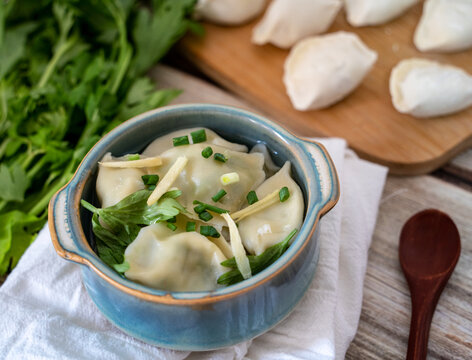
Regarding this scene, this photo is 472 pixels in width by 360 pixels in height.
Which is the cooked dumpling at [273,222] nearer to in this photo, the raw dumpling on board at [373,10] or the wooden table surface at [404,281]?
the wooden table surface at [404,281]

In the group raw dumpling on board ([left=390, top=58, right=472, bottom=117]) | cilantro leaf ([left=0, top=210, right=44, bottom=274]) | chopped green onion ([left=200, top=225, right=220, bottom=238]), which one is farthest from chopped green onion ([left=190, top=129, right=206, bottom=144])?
raw dumpling on board ([left=390, top=58, right=472, bottom=117])

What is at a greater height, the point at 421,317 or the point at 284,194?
the point at 284,194

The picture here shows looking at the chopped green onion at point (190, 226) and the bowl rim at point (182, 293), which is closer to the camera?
the bowl rim at point (182, 293)

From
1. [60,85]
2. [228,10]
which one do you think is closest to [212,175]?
[60,85]

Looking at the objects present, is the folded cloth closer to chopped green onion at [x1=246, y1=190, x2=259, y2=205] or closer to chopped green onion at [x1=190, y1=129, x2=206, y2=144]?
chopped green onion at [x1=246, y1=190, x2=259, y2=205]

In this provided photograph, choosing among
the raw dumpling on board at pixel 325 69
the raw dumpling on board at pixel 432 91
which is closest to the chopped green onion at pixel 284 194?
the raw dumpling on board at pixel 325 69

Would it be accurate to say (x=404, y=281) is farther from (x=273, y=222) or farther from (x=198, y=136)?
(x=198, y=136)
